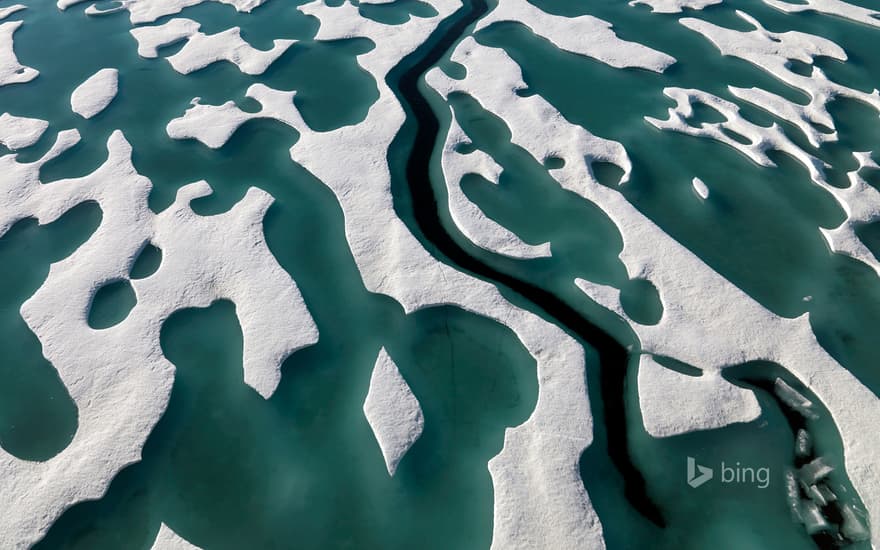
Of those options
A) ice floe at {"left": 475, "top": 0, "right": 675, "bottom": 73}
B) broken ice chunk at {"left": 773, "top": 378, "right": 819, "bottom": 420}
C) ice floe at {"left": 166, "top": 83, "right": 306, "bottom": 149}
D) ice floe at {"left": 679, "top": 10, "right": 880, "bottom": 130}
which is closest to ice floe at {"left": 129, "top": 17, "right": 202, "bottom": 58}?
ice floe at {"left": 166, "top": 83, "right": 306, "bottom": 149}

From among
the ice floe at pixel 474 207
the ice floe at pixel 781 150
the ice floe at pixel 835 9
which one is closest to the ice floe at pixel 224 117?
the ice floe at pixel 474 207

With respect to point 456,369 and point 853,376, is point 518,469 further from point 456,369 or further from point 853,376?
point 853,376

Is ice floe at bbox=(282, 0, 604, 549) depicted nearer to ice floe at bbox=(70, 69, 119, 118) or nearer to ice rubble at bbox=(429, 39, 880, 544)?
ice rubble at bbox=(429, 39, 880, 544)

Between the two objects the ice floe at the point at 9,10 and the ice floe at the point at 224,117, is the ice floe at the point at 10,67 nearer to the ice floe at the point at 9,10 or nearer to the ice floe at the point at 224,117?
the ice floe at the point at 9,10

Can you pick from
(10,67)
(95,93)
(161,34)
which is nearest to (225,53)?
(161,34)

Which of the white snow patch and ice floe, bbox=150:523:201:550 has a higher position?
the white snow patch

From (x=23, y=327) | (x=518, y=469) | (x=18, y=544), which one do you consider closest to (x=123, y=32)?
(x=23, y=327)
